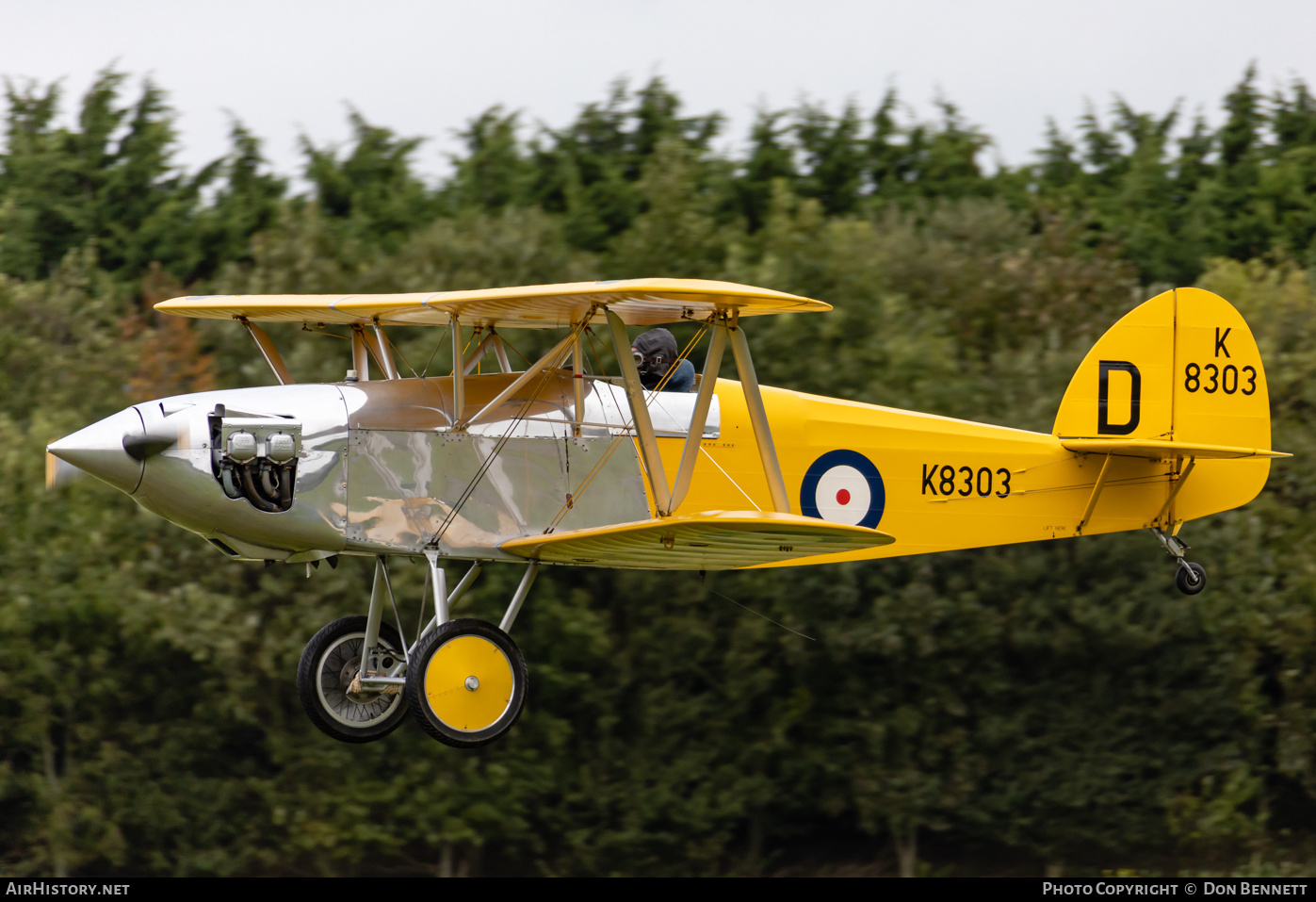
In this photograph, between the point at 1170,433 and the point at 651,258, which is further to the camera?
the point at 651,258

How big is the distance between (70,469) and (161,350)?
1338 cm

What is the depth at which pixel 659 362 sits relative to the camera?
8.91m

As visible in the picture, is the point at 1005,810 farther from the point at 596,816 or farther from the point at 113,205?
the point at 113,205

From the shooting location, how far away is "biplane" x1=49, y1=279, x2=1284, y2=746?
750 cm

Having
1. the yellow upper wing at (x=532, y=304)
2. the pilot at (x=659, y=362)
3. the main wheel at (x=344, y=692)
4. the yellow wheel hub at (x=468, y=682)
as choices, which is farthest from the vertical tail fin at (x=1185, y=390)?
the main wheel at (x=344, y=692)

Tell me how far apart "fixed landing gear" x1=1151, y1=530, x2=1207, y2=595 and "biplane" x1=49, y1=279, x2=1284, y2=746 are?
1.26ft

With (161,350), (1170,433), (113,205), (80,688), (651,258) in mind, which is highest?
(113,205)

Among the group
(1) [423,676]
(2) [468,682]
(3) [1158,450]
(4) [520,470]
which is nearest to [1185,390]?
(3) [1158,450]

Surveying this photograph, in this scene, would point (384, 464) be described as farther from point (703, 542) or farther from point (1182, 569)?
point (1182, 569)

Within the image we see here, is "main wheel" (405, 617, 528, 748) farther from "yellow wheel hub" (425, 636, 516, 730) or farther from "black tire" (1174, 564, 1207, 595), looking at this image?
"black tire" (1174, 564, 1207, 595)

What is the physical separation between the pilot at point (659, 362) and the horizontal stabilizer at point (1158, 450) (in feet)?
8.97

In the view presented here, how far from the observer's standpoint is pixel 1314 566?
66.5 ft

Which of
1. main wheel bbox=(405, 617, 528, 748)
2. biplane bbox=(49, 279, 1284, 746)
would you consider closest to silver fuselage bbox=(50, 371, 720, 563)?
biplane bbox=(49, 279, 1284, 746)

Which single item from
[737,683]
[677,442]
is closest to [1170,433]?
[677,442]
